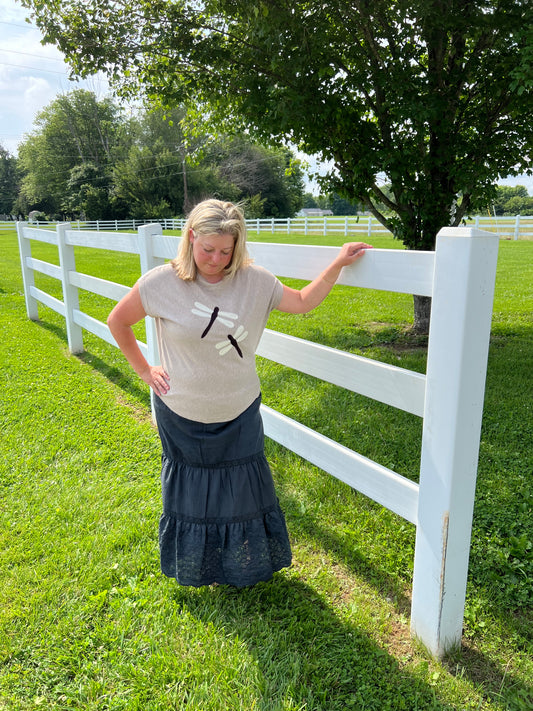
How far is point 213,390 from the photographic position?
221 centimetres

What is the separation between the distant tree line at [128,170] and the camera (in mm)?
49188

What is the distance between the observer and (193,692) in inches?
75.4

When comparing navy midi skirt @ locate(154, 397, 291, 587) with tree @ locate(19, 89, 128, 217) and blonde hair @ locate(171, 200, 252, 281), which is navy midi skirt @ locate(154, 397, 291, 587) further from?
tree @ locate(19, 89, 128, 217)

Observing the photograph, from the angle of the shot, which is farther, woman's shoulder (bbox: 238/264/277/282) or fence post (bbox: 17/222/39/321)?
fence post (bbox: 17/222/39/321)

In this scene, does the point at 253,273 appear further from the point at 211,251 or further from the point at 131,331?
the point at 131,331

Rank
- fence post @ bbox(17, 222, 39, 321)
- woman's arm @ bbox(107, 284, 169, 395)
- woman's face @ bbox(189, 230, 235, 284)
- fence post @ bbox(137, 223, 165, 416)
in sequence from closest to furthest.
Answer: woman's face @ bbox(189, 230, 235, 284), woman's arm @ bbox(107, 284, 169, 395), fence post @ bbox(137, 223, 165, 416), fence post @ bbox(17, 222, 39, 321)

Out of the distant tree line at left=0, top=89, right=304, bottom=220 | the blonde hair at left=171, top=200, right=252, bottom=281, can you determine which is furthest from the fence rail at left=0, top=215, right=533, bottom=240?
the blonde hair at left=171, top=200, right=252, bottom=281

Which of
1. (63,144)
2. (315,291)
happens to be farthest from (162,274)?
(63,144)

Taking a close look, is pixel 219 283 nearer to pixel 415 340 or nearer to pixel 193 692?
pixel 193 692

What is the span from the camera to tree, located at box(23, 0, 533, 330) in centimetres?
457

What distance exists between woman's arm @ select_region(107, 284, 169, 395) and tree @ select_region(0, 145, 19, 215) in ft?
273

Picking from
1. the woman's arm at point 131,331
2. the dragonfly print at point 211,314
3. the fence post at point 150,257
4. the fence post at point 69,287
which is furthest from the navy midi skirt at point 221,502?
the fence post at point 69,287

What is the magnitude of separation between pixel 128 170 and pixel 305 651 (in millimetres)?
50911

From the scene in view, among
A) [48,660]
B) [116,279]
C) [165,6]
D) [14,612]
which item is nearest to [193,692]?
[48,660]
